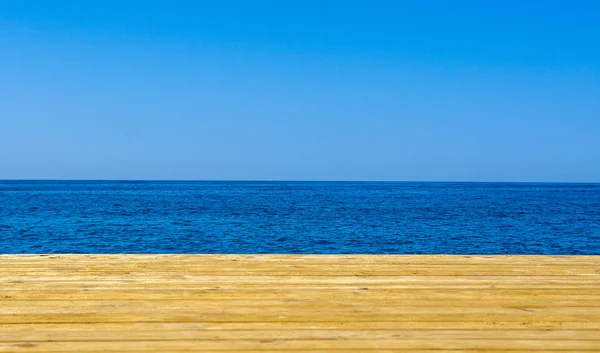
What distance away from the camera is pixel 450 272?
602cm

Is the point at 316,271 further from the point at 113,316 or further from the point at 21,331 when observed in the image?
the point at 21,331

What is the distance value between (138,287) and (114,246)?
19.7 m

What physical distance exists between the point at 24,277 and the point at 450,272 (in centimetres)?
408

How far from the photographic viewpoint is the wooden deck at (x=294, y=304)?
3.64 meters

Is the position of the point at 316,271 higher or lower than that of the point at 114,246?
higher

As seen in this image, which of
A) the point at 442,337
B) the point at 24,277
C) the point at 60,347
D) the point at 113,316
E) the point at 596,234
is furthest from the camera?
the point at 596,234

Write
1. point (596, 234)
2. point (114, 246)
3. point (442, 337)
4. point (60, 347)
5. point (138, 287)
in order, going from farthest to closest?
1. point (596, 234)
2. point (114, 246)
3. point (138, 287)
4. point (442, 337)
5. point (60, 347)

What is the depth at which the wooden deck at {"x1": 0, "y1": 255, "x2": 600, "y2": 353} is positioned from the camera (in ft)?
12.0

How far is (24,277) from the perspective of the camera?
555cm

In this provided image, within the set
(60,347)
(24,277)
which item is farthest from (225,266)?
(60,347)

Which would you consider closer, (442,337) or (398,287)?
(442,337)

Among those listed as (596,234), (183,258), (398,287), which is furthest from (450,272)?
(596,234)

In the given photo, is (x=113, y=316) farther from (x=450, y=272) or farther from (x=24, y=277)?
(x=450, y=272)

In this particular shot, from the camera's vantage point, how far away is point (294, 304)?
4.53 metres
